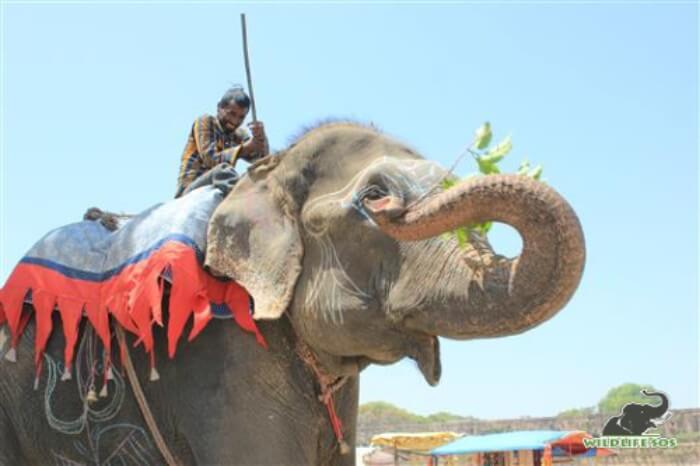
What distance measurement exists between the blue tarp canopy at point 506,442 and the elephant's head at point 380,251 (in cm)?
1741

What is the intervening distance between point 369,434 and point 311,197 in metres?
35.0

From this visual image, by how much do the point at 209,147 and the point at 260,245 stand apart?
115 cm

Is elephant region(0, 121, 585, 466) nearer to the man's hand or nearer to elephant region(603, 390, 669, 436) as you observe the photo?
the man's hand

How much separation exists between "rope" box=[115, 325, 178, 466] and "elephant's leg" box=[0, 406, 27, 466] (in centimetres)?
87

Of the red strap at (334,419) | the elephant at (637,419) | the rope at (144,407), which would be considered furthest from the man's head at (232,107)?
the elephant at (637,419)

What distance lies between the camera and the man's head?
19.1 feet

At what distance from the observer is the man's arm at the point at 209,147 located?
18.2ft

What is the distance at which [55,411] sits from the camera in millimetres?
5062

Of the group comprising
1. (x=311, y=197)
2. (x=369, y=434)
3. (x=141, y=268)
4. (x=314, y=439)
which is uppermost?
(x=311, y=197)

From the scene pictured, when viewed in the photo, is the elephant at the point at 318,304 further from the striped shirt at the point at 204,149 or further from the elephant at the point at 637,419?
the elephant at the point at 637,419

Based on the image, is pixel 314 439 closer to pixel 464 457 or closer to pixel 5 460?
pixel 5 460

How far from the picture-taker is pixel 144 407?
15.6 ft

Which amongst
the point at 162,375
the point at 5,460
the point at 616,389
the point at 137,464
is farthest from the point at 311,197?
the point at 616,389

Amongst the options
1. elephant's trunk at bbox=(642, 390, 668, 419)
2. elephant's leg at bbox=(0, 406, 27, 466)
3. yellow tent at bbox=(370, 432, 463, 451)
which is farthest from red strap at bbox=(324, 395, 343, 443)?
yellow tent at bbox=(370, 432, 463, 451)
